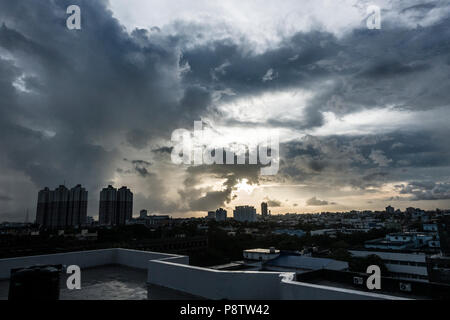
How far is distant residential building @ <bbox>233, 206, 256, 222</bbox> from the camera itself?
154125 mm

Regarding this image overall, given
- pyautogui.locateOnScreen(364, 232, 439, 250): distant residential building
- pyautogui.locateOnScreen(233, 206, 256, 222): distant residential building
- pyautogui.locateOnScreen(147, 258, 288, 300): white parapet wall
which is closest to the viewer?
pyautogui.locateOnScreen(147, 258, 288, 300): white parapet wall

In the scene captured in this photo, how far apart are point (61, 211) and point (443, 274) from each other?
8377cm

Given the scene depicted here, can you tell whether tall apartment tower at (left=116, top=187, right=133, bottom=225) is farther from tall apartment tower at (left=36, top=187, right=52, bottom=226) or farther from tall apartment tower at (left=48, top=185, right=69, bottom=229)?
tall apartment tower at (left=36, top=187, right=52, bottom=226)

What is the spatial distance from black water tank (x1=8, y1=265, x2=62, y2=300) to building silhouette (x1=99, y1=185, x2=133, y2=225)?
8958 cm

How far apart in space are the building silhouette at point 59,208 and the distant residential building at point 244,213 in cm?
8997

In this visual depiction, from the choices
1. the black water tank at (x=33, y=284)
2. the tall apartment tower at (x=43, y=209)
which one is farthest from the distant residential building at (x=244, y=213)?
the black water tank at (x=33, y=284)

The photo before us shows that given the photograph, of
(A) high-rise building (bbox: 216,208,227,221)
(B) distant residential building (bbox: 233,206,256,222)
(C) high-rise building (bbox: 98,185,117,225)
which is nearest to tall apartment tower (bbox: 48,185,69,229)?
(C) high-rise building (bbox: 98,185,117,225)

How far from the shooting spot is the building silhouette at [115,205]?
87312 mm

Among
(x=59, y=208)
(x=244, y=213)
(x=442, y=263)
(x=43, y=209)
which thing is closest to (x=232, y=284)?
(x=442, y=263)

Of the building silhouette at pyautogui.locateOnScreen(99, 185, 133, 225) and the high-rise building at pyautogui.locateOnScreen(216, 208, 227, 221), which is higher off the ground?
the building silhouette at pyautogui.locateOnScreen(99, 185, 133, 225)

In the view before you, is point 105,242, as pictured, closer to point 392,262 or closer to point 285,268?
point 285,268
